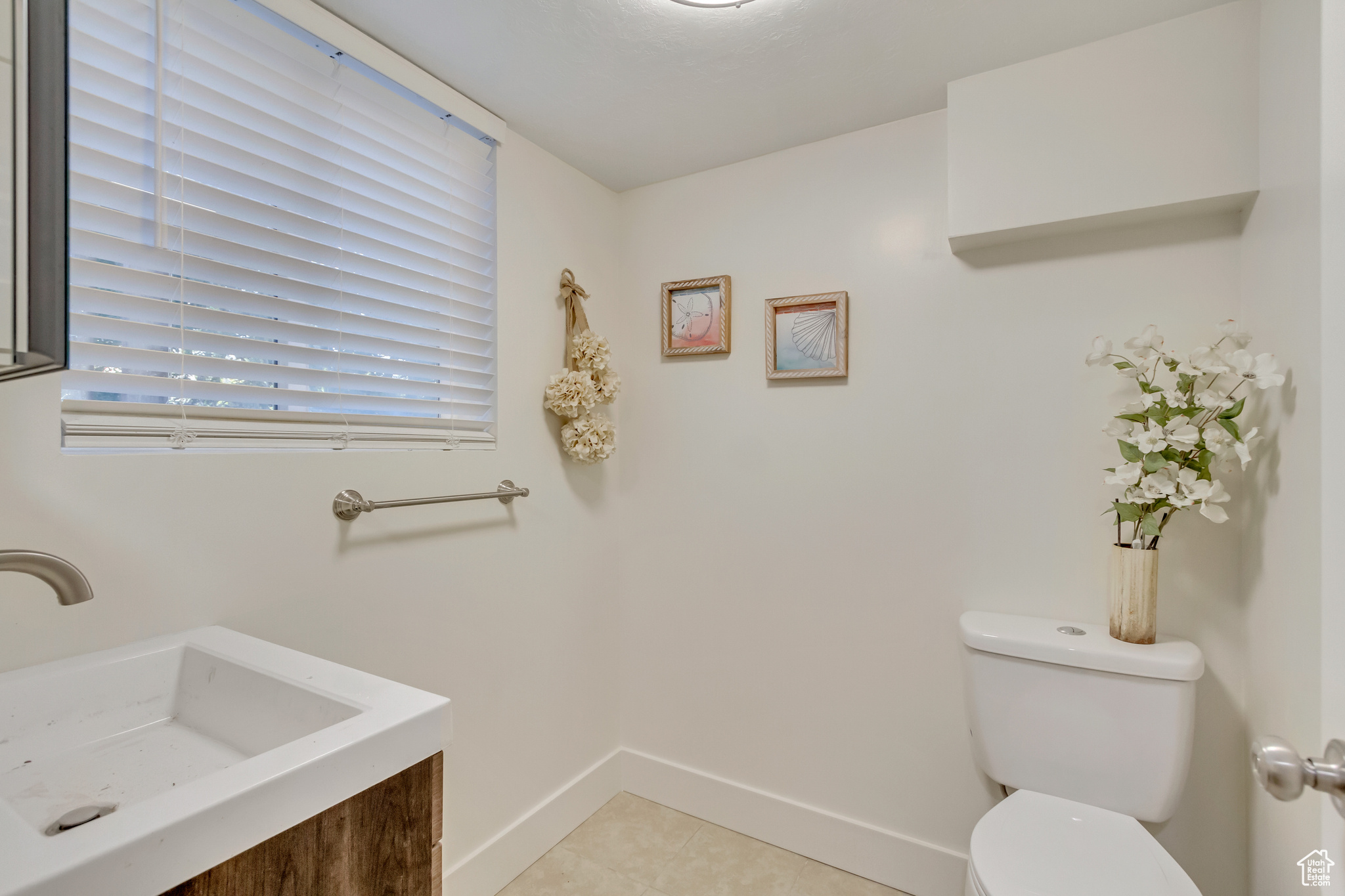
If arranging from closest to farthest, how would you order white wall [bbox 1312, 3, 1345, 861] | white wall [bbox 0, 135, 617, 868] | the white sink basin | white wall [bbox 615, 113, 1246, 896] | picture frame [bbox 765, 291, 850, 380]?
the white sink basin < white wall [bbox 1312, 3, 1345, 861] < white wall [bbox 0, 135, 617, 868] < white wall [bbox 615, 113, 1246, 896] < picture frame [bbox 765, 291, 850, 380]

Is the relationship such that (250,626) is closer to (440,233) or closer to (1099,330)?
(440,233)

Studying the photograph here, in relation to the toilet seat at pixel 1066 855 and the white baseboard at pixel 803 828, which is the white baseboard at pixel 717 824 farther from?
the toilet seat at pixel 1066 855

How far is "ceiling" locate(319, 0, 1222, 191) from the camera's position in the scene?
1290 mm

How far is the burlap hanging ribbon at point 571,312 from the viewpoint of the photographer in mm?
1941

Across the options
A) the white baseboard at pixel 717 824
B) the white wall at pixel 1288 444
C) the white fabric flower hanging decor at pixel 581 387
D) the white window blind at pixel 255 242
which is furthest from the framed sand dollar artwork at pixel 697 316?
the white baseboard at pixel 717 824

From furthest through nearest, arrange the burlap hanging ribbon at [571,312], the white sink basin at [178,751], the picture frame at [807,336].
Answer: the burlap hanging ribbon at [571,312]
the picture frame at [807,336]
the white sink basin at [178,751]

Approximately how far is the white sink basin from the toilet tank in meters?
1.22

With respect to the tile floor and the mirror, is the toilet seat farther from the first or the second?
the mirror

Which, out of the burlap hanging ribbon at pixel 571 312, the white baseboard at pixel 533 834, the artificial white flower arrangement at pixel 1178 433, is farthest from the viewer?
the burlap hanging ribbon at pixel 571 312

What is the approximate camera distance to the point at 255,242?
1.21 m

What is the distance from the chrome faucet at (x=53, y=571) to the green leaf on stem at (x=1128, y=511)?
173 centimetres

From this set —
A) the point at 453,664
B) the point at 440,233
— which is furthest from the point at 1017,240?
the point at 453,664

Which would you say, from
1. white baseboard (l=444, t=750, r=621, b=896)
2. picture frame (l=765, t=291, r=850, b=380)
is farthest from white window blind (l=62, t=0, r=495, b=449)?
white baseboard (l=444, t=750, r=621, b=896)

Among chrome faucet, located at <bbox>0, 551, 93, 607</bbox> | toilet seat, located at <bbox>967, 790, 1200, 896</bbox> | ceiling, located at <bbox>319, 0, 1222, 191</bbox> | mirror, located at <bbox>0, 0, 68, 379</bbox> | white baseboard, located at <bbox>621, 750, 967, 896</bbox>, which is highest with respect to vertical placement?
ceiling, located at <bbox>319, 0, 1222, 191</bbox>
